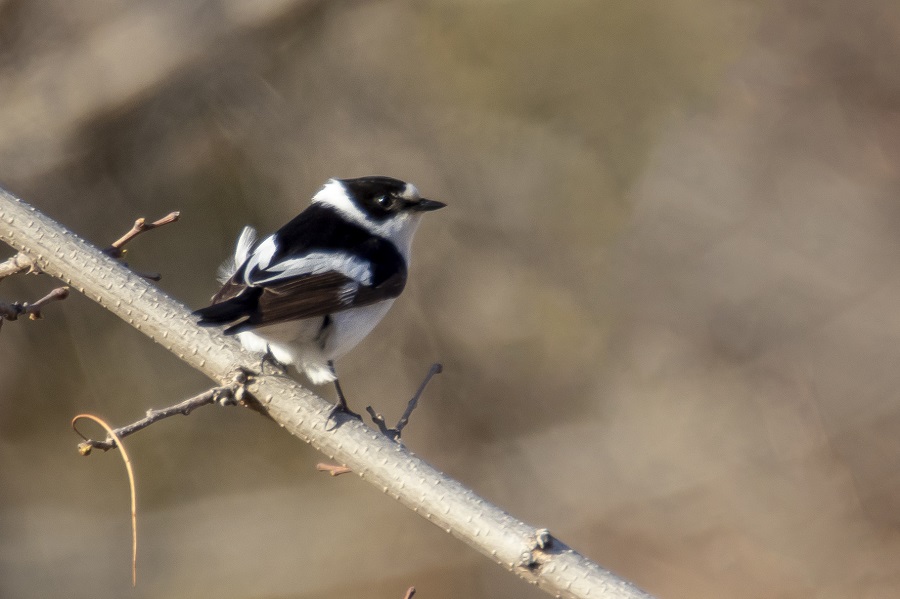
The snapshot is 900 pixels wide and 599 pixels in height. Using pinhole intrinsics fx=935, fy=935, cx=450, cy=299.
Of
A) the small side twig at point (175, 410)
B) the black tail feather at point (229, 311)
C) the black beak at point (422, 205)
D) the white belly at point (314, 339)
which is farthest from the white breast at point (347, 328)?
the small side twig at point (175, 410)

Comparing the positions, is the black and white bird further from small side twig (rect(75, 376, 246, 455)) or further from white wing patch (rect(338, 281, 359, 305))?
small side twig (rect(75, 376, 246, 455))

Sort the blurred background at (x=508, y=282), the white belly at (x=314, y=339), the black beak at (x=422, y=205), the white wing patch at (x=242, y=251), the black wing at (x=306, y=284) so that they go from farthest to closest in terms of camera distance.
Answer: the blurred background at (x=508, y=282)
the black beak at (x=422, y=205)
the white wing patch at (x=242, y=251)
the white belly at (x=314, y=339)
the black wing at (x=306, y=284)

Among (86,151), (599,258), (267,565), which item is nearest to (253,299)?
(267,565)

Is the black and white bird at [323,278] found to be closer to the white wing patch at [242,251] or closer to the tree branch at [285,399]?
the white wing patch at [242,251]

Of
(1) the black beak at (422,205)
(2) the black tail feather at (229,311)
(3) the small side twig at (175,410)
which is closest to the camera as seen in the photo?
(3) the small side twig at (175,410)

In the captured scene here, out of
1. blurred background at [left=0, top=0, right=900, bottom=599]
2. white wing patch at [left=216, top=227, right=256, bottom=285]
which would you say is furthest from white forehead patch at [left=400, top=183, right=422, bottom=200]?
blurred background at [left=0, top=0, right=900, bottom=599]

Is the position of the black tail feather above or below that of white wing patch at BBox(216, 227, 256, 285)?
below

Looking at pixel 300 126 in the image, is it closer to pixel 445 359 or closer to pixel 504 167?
pixel 504 167
